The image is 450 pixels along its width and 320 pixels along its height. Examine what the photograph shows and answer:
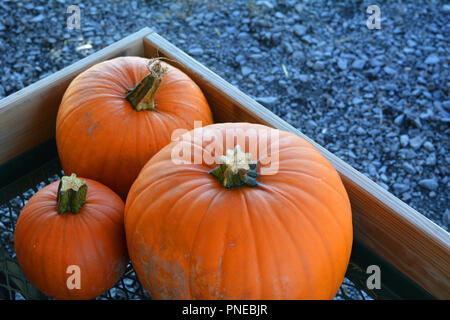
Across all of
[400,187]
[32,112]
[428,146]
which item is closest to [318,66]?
[428,146]

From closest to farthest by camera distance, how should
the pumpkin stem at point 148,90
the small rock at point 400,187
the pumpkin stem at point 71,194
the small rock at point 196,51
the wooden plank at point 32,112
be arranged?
1. the pumpkin stem at point 71,194
2. the pumpkin stem at point 148,90
3. the wooden plank at point 32,112
4. the small rock at point 400,187
5. the small rock at point 196,51

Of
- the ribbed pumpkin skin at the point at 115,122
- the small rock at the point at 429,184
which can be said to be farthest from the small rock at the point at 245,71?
the ribbed pumpkin skin at the point at 115,122

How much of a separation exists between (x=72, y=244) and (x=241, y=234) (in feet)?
1.68

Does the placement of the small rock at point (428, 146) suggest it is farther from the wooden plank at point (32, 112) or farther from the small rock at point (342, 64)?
the wooden plank at point (32, 112)

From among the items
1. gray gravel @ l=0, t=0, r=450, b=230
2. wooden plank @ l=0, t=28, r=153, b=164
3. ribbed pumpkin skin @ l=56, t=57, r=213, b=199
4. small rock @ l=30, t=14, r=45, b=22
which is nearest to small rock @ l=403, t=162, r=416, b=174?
gray gravel @ l=0, t=0, r=450, b=230

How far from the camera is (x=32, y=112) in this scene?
1744 mm

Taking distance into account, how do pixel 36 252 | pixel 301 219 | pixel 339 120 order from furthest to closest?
pixel 339 120 < pixel 36 252 < pixel 301 219

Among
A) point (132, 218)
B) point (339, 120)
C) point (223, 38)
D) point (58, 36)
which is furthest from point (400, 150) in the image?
point (58, 36)

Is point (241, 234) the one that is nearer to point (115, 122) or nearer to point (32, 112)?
point (115, 122)

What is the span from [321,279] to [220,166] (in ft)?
1.28

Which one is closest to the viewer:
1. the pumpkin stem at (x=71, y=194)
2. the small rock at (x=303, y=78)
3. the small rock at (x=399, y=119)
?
the pumpkin stem at (x=71, y=194)

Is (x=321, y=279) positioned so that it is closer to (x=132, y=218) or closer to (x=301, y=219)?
(x=301, y=219)

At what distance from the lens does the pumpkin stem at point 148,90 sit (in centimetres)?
149

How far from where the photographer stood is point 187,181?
4.07 ft
